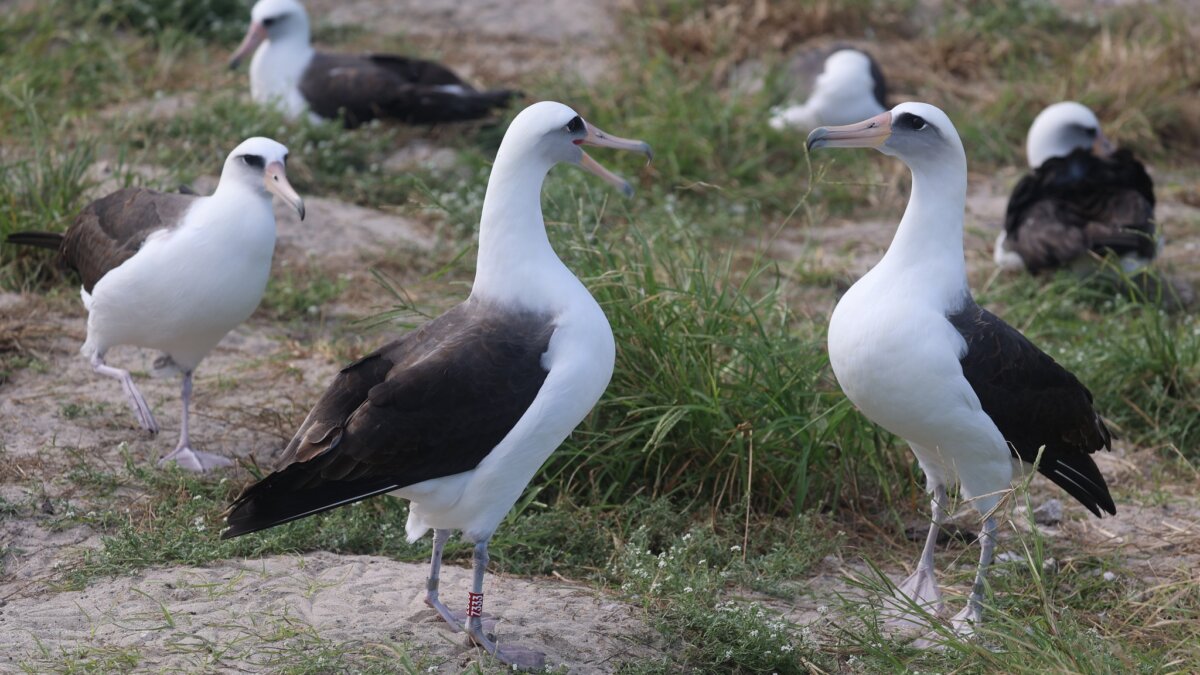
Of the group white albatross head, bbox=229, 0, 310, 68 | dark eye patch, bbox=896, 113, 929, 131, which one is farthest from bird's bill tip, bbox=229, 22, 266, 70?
dark eye patch, bbox=896, 113, 929, 131

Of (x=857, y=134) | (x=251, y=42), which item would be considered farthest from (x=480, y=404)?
(x=251, y=42)

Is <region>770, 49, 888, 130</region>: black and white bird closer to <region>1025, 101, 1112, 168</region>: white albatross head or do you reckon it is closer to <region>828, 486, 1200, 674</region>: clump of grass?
<region>1025, 101, 1112, 168</region>: white albatross head

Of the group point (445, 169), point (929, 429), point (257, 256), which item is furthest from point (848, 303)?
point (445, 169)

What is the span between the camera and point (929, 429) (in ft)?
14.8

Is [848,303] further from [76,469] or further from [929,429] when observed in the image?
[76,469]

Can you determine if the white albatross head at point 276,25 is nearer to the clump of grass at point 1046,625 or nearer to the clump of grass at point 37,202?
the clump of grass at point 37,202

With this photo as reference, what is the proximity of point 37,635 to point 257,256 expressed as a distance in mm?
1832

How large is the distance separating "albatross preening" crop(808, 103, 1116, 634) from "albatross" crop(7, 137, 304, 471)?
2212 mm

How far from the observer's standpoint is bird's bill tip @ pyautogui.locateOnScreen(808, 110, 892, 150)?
4.66 meters

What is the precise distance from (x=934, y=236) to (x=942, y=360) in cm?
45

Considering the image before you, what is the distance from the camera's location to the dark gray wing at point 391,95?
9219 millimetres

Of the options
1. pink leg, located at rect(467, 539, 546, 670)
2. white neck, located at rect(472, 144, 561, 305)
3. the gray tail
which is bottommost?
pink leg, located at rect(467, 539, 546, 670)

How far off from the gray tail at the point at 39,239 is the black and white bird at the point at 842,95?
5.12m

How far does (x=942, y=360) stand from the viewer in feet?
14.5
